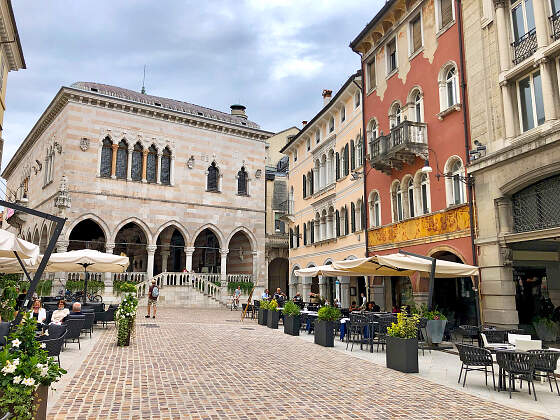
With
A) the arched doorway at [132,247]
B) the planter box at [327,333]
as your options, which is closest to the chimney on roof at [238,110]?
the arched doorway at [132,247]

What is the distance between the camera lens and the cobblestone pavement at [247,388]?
6.56 meters

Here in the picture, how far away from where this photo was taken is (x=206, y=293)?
30297mm

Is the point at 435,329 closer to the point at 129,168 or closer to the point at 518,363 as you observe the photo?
the point at 518,363

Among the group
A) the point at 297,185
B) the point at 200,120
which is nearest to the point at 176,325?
the point at 297,185

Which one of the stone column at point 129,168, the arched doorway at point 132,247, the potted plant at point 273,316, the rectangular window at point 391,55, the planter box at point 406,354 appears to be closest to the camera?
the planter box at point 406,354

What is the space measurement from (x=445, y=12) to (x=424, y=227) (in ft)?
27.2

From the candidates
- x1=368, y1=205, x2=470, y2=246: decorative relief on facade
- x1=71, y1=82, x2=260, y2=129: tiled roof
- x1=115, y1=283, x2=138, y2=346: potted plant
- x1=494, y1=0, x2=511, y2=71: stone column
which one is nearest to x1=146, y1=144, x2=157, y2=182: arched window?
x1=71, y1=82, x2=260, y2=129: tiled roof

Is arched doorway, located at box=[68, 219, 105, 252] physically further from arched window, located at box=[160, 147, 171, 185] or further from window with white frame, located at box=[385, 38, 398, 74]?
window with white frame, located at box=[385, 38, 398, 74]

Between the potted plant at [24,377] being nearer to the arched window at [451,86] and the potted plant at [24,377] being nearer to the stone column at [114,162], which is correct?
the arched window at [451,86]

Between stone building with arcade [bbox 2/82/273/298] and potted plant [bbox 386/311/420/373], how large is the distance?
2227 cm

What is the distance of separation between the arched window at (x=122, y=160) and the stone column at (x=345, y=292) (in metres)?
16.4

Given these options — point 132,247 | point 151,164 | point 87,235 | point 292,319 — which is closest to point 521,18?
point 292,319

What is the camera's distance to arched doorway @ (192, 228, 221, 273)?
3738 cm

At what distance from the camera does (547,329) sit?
46.4 feet
